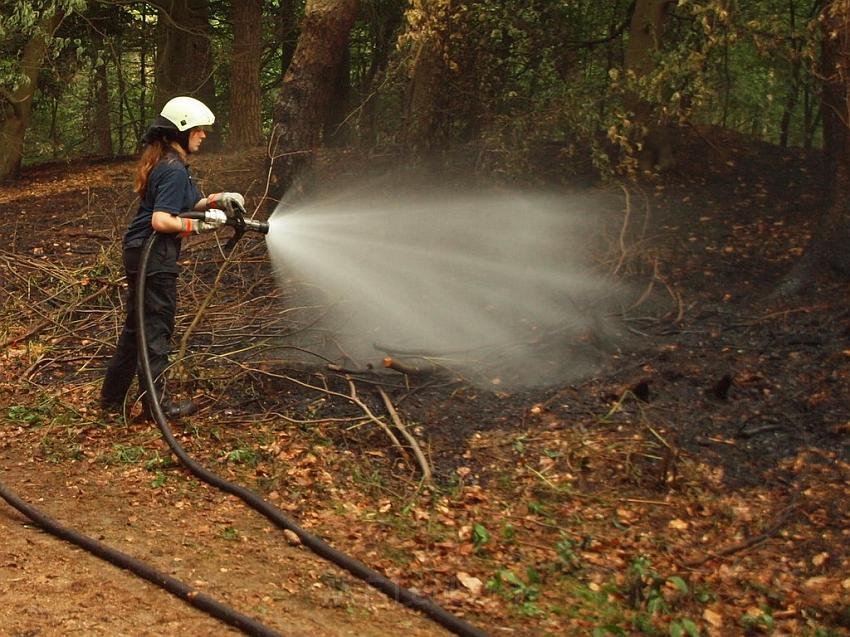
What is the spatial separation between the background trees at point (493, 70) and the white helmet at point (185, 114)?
9.11ft

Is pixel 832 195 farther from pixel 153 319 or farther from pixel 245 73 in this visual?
pixel 245 73

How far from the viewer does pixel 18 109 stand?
12703 millimetres

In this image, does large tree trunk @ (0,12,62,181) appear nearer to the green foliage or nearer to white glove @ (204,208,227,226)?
the green foliage

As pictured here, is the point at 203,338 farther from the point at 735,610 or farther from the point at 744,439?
the point at 735,610

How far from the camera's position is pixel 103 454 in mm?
5641

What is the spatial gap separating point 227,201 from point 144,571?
255 centimetres

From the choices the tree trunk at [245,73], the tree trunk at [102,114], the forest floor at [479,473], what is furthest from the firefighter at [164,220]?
the tree trunk at [102,114]

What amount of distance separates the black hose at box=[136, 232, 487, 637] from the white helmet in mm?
665

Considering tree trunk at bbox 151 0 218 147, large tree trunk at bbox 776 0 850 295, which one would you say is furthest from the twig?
tree trunk at bbox 151 0 218 147

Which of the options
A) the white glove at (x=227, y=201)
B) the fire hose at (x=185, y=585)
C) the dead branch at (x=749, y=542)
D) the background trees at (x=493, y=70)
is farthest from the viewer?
the background trees at (x=493, y=70)

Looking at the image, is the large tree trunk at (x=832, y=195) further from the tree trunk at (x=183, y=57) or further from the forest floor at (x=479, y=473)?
the tree trunk at (x=183, y=57)

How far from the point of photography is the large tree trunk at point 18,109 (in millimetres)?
12016

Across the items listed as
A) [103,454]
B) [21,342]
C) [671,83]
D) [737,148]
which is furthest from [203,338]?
[737,148]

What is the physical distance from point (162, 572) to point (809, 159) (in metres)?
8.90
